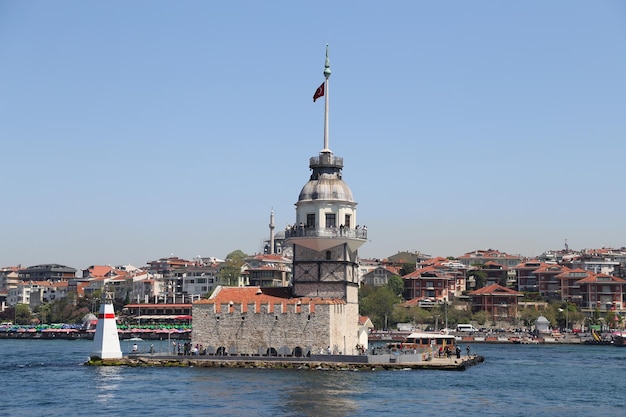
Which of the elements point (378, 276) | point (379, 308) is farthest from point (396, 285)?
point (379, 308)

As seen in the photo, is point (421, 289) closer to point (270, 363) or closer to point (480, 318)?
point (480, 318)

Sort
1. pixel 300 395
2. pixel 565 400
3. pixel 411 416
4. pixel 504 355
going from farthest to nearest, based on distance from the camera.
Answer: pixel 504 355 < pixel 565 400 < pixel 300 395 < pixel 411 416

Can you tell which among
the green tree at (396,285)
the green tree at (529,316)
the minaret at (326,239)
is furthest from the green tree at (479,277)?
the minaret at (326,239)

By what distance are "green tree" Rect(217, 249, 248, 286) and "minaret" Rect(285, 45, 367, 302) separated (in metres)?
78.8

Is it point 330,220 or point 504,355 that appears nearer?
point 330,220

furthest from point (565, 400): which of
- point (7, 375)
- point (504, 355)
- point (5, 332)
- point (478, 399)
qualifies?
point (5, 332)

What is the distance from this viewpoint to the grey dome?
61188 mm

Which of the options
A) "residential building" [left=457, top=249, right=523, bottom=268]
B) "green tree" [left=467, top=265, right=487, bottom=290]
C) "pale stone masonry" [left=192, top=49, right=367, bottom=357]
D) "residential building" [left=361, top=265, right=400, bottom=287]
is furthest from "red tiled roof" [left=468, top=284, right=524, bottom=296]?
"pale stone masonry" [left=192, top=49, right=367, bottom=357]

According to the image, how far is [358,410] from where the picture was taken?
41.2m

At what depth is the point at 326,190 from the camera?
201 ft

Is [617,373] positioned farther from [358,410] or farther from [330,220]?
[358,410]

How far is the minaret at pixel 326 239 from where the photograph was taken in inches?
2372

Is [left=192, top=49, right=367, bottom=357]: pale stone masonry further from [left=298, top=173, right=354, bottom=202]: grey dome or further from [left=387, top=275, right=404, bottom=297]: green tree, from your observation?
[left=387, top=275, right=404, bottom=297]: green tree

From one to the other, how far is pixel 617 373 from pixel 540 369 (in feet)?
16.4
